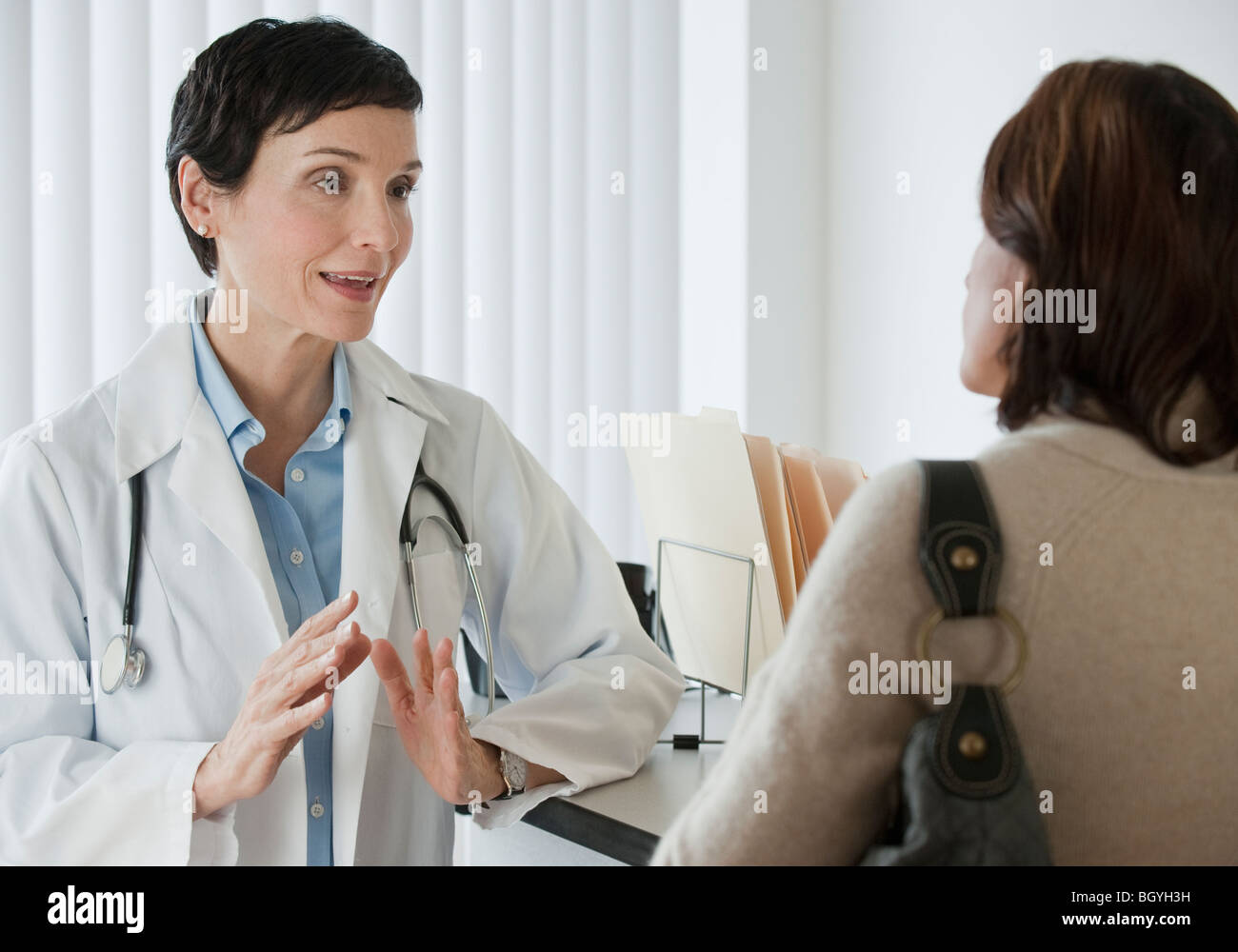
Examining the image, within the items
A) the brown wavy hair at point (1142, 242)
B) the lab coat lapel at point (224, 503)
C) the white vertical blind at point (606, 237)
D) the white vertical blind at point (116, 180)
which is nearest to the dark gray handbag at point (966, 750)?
the brown wavy hair at point (1142, 242)

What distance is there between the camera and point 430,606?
53.0 inches

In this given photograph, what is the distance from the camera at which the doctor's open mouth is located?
1.32 metres

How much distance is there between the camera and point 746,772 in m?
0.65

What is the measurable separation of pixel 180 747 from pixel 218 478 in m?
0.30

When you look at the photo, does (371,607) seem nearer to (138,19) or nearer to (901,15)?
(138,19)

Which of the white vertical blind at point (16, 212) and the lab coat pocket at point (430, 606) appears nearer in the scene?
the lab coat pocket at point (430, 606)

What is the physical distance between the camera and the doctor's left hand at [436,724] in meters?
1.12

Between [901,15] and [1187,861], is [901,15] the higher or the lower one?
the higher one

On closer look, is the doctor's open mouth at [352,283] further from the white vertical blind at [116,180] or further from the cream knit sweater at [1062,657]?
the cream knit sweater at [1062,657]

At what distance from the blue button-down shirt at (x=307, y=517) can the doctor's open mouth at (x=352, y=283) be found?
0.15m

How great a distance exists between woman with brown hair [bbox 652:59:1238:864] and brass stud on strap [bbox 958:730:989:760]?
0.03m

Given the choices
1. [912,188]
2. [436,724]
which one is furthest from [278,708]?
[912,188]

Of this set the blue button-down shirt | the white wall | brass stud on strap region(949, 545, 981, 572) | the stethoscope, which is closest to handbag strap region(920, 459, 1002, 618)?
brass stud on strap region(949, 545, 981, 572)
